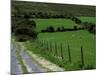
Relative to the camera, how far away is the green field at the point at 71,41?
2.40m

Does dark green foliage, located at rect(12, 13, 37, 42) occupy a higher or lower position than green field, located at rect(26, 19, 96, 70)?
higher

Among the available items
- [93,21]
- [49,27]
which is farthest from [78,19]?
[49,27]

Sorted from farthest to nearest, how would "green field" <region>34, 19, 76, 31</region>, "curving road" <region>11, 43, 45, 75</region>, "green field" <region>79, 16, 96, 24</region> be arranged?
"green field" <region>79, 16, 96, 24</region> < "green field" <region>34, 19, 76, 31</region> < "curving road" <region>11, 43, 45, 75</region>

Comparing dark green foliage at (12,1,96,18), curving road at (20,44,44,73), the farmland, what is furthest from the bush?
curving road at (20,44,44,73)

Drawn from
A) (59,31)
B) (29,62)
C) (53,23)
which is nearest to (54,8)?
(53,23)

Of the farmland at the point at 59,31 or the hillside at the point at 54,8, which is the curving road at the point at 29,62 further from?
the hillside at the point at 54,8

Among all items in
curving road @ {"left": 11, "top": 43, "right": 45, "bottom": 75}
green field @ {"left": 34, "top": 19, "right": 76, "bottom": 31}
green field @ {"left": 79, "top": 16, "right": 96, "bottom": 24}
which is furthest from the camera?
green field @ {"left": 79, "top": 16, "right": 96, "bottom": 24}

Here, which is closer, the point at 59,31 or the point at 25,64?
the point at 25,64

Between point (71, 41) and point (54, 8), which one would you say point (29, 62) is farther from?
point (54, 8)

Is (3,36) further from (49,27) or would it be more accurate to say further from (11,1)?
(49,27)

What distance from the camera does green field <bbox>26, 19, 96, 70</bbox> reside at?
240 cm

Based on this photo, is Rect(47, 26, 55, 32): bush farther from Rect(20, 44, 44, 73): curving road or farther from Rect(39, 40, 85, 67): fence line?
Rect(20, 44, 44, 73): curving road

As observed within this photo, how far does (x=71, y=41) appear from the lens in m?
2.51
